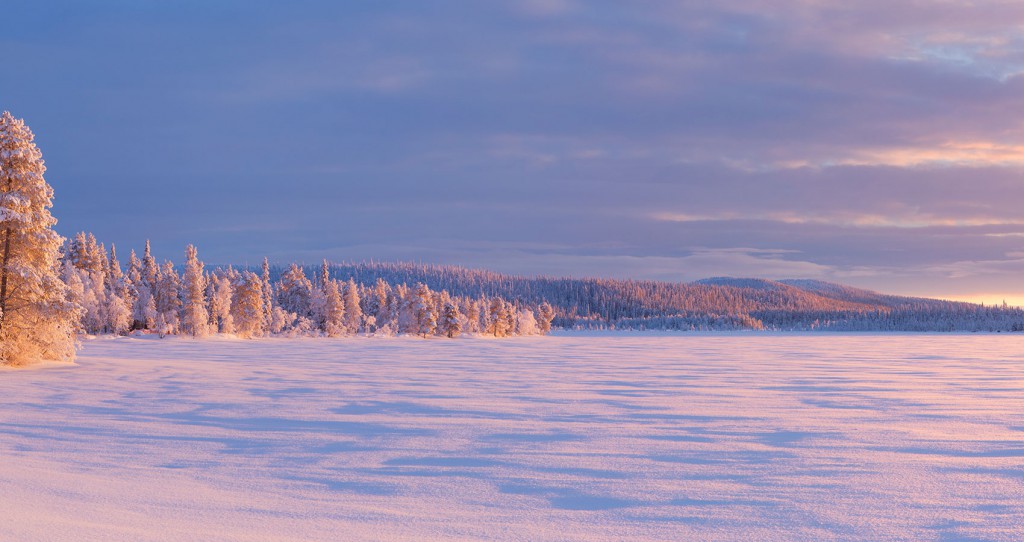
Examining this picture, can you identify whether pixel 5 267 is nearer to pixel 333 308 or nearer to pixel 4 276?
pixel 4 276

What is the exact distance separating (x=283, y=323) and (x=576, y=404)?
271ft

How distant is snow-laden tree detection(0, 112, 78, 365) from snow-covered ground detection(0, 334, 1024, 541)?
600 centimetres

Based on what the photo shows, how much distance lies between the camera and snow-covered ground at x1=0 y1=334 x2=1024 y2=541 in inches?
249

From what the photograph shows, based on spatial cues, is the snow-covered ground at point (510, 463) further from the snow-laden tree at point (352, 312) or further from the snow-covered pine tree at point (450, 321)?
the snow-laden tree at point (352, 312)

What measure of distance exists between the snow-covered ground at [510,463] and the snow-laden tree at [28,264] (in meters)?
6.00

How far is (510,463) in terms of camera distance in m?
8.98

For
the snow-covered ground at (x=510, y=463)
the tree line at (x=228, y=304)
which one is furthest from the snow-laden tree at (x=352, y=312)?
the snow-covered ground at (x=510, y=463)

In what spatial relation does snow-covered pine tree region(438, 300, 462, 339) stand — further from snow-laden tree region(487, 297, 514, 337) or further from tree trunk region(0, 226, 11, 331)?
tree trunk region(0, 226, 11, 331)

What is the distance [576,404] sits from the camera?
15.0 m

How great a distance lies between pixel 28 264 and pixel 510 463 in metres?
21.2

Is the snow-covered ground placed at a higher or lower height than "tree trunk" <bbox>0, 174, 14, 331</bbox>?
lower

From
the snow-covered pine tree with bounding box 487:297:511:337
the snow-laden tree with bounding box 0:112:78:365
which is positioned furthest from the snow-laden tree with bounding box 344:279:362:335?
the snow-laden tree with bounding box 0:112:78:365

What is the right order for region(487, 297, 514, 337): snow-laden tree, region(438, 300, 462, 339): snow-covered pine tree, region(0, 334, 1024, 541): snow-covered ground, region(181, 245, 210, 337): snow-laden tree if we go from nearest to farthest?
region(0, 334, 1024, 541): snow-covered ground → region(181, 245, 210, 337): snow-laden tree → region(438, 300, 462, 339): snow-covered pine tree → region(487, 297, 514, 337): snow-laden tree

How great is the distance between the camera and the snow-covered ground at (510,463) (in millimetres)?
6332
